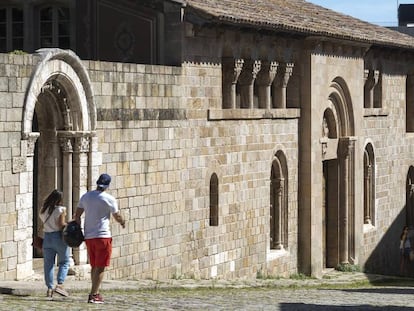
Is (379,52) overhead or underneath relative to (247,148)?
overhead

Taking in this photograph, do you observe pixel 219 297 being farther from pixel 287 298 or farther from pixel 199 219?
pixel 199 219

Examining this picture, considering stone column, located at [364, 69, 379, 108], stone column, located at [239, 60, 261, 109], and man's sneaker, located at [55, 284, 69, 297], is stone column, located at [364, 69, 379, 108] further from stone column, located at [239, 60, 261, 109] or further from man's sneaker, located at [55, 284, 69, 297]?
man's sneaker, located at [55, 284, 69, 297]

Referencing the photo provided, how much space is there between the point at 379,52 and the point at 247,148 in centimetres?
1101

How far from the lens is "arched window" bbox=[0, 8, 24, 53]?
27.9 meters

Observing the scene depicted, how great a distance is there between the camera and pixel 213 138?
26344 mm

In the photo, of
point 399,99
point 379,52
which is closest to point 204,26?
point 379,52

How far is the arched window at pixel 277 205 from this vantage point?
3008cm

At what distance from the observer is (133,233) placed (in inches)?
914

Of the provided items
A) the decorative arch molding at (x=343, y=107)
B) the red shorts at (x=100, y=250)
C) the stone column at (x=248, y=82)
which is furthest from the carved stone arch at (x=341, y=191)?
the red shorts at (x=100, y=250)

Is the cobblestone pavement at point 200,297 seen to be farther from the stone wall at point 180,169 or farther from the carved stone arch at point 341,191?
the carved stone arch at point 341,191

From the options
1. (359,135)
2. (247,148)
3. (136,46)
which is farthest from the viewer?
(359,135)

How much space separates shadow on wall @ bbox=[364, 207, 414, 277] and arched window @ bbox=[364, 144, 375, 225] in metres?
0.44

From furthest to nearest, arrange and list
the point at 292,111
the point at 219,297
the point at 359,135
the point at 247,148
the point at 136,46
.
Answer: the point at 359,135
the point at 292,111
the point at 247,148
the point at 136,46
the point at 219,297

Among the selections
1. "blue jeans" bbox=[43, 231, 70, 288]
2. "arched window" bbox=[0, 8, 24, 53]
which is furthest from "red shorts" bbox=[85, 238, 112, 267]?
"arched window" bbox=[0, 8, 24, 53]
